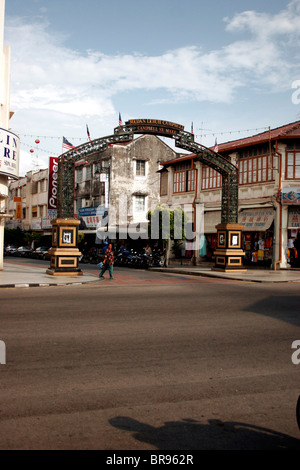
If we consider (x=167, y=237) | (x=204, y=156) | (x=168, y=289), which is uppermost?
(x=204, y=156)

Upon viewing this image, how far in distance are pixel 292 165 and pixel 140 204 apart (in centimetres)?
1979

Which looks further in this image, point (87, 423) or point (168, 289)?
point (168, 289)

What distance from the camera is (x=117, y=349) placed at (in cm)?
615

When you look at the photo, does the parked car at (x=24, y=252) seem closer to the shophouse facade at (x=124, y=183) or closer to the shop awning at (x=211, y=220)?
the shophouse facade at (x=124, y=183)

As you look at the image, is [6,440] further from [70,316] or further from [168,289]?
[168,289]

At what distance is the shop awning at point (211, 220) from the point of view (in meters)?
30.1

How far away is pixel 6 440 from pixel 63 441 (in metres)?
0.44

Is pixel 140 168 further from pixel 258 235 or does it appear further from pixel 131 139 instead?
pixel 131 139

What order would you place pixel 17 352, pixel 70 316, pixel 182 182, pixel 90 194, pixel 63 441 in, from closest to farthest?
pixel 63 441 → pixel 17 352 → pixel 70 316 → pixel 182 182 → pixel 90 194

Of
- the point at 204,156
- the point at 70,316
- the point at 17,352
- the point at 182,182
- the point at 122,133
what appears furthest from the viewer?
the point at 182,182

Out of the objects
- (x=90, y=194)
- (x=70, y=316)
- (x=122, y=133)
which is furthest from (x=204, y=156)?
(x=90, y=194)

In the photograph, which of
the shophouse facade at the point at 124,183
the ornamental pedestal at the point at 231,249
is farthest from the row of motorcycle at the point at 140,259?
the shophouse facade at the point at 124,183

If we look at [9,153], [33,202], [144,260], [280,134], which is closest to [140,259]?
[144,260]

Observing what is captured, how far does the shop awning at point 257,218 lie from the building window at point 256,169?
1.87 m
